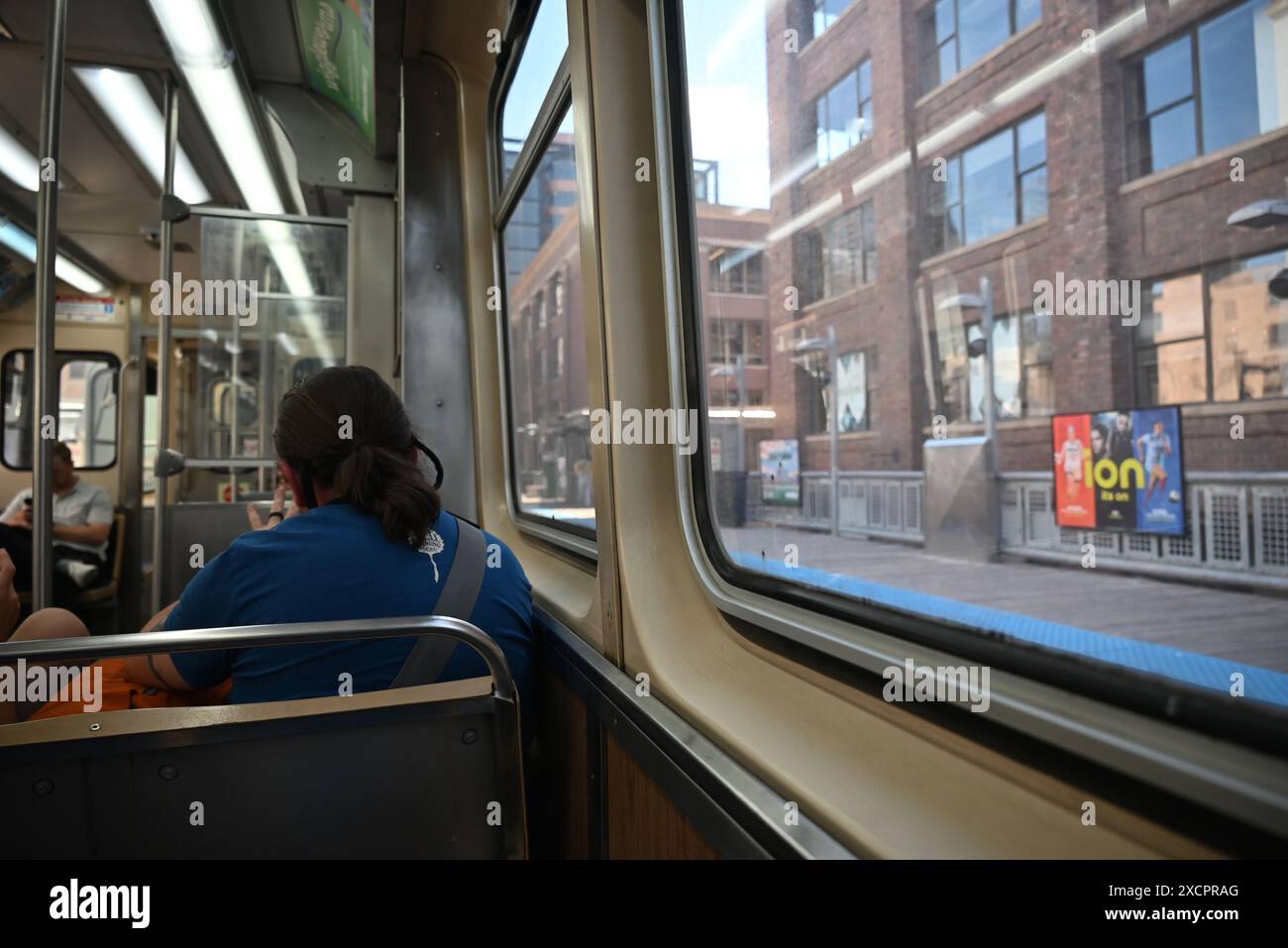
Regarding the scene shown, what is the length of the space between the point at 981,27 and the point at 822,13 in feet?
1.20

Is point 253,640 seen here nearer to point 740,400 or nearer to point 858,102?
point 740,400

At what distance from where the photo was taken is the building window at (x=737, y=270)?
4.48ft

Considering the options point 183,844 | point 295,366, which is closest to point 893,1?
point 183,844

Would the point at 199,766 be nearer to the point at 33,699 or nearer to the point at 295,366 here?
the point at 33,699

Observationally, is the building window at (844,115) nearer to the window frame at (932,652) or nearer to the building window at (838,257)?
the building window at (838,257)

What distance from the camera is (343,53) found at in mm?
3441


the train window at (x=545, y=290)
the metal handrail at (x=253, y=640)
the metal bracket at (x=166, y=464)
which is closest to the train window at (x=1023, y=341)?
the metal handrail at (x=253, y=640)

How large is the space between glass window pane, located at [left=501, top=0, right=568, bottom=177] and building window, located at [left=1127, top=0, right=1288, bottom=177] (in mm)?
1546

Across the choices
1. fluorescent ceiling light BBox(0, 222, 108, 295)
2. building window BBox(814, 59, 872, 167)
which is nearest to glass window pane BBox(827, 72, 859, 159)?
building window BBox(814, 59, 872, 167)

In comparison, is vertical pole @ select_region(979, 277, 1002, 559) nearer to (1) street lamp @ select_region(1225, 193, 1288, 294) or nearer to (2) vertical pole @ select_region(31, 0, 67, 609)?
(1) street lamp @ select_region(1225, 193, 1288, 294)

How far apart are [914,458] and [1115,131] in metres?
0.44

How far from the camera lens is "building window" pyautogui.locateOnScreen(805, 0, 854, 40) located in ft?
3.67

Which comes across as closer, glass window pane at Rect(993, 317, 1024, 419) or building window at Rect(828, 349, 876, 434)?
glass window pane at Rect(993, 317, 1024, 419)

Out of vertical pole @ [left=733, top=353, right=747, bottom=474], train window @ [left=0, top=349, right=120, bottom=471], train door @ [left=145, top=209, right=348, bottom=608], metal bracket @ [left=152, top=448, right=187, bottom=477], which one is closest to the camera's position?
vertical pole @ [left=733, top=353, right=747, bottom=474]
